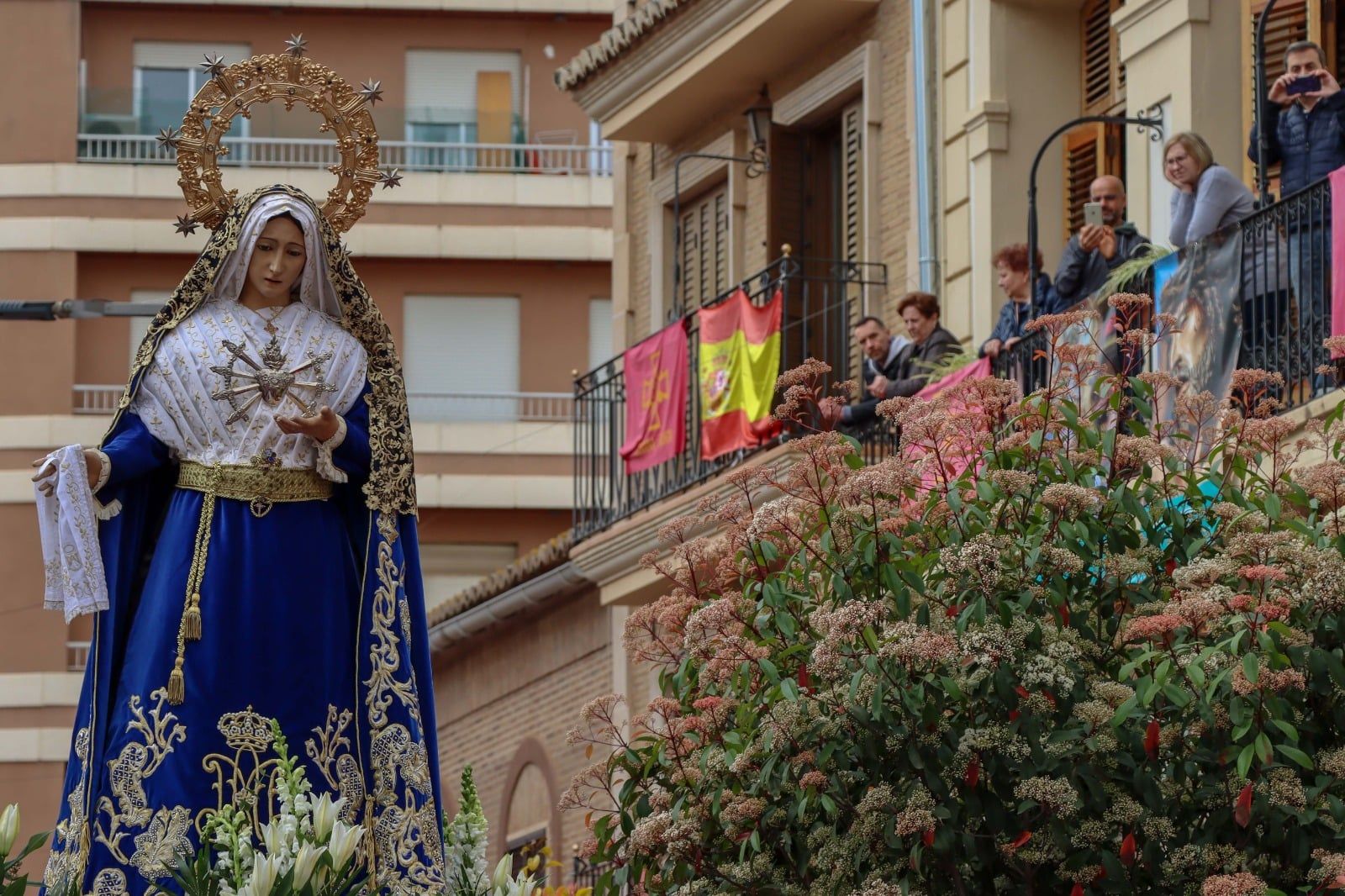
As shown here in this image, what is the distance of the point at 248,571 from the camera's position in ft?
27.0

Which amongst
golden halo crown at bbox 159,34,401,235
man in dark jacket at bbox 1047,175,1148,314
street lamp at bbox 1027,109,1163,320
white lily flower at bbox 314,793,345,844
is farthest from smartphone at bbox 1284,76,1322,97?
white lily flower at bbox 314,793,345,844

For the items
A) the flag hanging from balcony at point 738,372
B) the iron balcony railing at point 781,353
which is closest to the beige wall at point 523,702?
the iron balcony railing at point 781,353

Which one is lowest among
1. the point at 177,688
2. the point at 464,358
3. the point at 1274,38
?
the point at 177,688

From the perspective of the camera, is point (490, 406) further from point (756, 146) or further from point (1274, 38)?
point (1274, 38)

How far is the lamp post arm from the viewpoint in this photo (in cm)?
2034

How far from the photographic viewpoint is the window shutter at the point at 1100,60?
1681 cm

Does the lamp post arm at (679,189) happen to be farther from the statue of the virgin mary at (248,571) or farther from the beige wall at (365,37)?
the beige wall at (365,37)

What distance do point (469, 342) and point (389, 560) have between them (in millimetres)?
26549

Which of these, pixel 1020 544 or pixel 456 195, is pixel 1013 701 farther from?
pixel 456 195

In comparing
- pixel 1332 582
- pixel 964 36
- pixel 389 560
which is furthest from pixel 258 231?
pixel 964 36

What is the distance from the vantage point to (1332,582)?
8.23 meters

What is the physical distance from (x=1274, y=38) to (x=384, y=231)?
66.4 ft

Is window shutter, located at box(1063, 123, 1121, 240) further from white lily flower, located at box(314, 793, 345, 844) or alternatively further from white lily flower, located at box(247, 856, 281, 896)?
white lily flower, located at box(247, 856, 281, 896)

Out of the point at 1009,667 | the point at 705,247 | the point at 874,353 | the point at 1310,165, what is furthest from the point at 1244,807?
the point at 705,247
